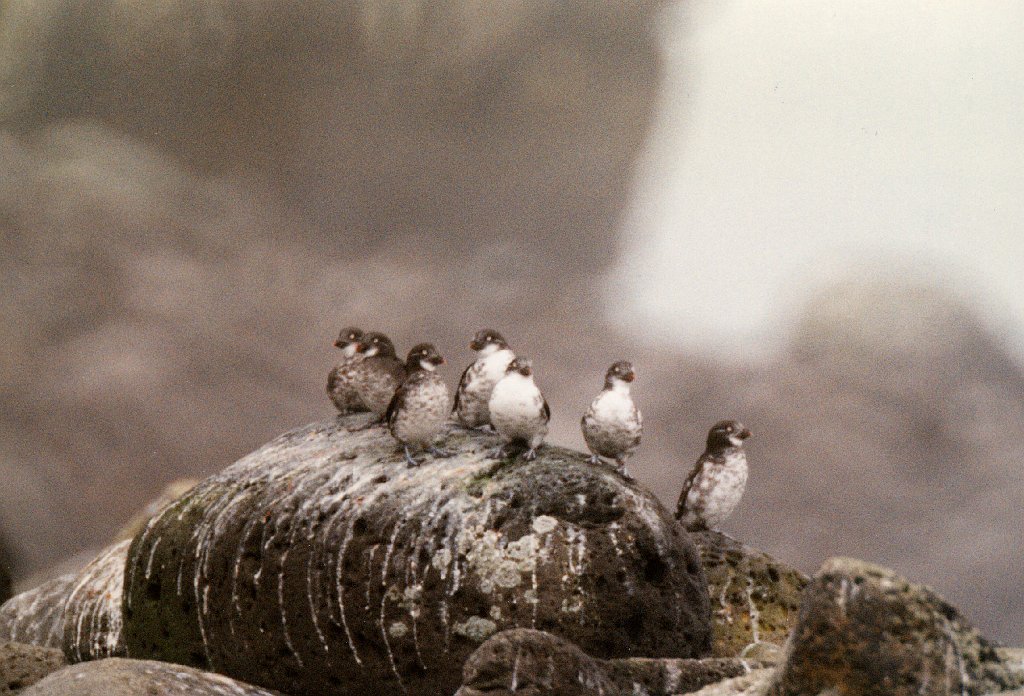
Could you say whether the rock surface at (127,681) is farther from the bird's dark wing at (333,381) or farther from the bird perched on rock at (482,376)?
the bird's dark wing at (333,381)

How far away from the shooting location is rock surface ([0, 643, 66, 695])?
Result: 27.6 feet

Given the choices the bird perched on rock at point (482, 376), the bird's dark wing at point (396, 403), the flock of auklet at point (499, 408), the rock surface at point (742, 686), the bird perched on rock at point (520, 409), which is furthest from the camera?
the bird perched on rock at point (482, 376)

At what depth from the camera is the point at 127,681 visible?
20.8ft

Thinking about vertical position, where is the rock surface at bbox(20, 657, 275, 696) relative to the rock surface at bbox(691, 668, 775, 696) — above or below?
below

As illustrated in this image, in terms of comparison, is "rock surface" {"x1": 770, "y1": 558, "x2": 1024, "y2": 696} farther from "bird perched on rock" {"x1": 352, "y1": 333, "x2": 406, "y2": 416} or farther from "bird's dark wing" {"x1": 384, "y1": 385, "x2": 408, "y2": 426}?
"bird perched on rock" {"x1": 352, "y1": 333, "x2": 406, "y2": 416}

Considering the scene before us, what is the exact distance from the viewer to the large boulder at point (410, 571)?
7.47m

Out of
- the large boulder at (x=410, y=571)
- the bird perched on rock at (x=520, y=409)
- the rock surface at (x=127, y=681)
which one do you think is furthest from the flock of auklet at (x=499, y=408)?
the rock surface at (x=127, y=681)

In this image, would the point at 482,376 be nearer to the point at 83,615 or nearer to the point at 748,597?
the point at 748,597

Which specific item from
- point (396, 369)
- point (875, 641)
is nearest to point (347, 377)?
point (396, 369)

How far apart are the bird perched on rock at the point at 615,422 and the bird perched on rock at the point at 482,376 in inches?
28.8

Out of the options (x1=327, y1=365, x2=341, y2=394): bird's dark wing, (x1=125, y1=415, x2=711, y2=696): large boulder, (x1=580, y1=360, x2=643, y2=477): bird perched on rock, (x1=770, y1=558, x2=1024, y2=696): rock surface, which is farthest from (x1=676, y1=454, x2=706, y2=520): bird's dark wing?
(x1=770, y1=558, x2=1024, y2=696): rock surface

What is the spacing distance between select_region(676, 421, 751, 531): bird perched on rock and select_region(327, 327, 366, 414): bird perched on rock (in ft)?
8.97

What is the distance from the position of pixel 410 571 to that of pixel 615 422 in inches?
77.6

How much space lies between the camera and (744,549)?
9578mm
